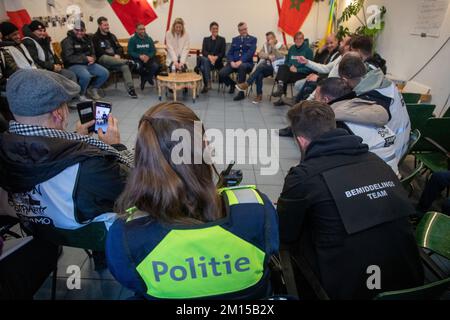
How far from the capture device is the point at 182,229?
Answer: 2.49 ft

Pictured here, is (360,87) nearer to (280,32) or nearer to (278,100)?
(278,100)

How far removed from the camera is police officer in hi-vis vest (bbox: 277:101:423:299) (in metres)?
1.12

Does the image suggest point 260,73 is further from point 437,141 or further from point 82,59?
point 437,141

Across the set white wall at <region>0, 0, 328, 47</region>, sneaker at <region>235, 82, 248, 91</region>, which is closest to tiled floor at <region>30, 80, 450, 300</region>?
sneaker at <region>235, 82, 248, 91</region>

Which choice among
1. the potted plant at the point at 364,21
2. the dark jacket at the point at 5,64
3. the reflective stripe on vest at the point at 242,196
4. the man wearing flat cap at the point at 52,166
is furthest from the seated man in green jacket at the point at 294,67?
the reflective stripe on vest at the point at 242,196

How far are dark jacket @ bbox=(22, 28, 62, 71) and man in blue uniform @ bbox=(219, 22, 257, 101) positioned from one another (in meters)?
2.76

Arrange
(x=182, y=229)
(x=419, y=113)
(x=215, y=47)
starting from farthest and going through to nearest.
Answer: (x=215, y=47), (x=419, y=113), (x=182, y=229)

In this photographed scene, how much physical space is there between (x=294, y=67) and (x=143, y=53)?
2813mm

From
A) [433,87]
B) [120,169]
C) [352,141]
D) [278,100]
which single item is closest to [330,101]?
[352,141]

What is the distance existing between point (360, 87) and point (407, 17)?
2912mm

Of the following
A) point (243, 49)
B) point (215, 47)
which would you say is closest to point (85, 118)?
point (243, 49)

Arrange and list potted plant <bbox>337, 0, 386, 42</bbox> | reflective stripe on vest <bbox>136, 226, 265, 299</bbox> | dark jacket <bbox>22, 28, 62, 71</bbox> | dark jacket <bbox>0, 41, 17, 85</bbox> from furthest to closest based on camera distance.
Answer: potted plant <bbox>337, 0, 386, 42</bbox> < dark jacket <bbox>22, 28, 62, 71</bbox> < dark jacket <bbox>0, 41, 17, 85</bbox> < reflective stripe on vest <bbox>136, 226, 265, 299</bbox>

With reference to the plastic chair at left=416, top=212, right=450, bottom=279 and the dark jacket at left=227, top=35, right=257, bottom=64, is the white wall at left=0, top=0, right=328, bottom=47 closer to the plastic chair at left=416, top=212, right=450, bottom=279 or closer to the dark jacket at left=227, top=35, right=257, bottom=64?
the dark jacket at left=227, top=35, right=257, bottom=64

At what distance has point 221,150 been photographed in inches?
135
